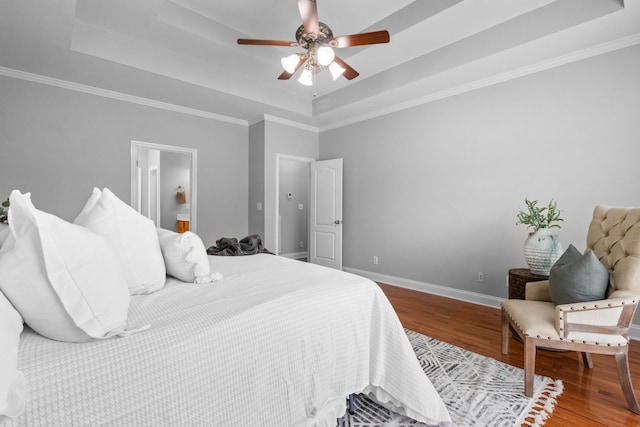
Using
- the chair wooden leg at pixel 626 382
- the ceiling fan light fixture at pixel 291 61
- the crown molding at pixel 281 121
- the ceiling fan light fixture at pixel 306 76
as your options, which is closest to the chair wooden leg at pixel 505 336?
the chair wooden leg at pixel 626 382

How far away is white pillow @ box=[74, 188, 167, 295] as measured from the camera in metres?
1.29

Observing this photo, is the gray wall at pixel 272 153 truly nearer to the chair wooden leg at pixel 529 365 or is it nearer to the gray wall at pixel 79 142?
the gray wall at pixel 79 142

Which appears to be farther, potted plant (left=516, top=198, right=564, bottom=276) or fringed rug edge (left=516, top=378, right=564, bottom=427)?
potted plant (left=516, top=198, right=564, bottom=276)

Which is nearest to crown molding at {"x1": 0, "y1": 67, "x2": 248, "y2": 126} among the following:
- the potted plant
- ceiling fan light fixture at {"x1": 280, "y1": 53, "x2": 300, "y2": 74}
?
ceiling fan light fixture at {"x1": 280, "y1": 53, "x2": 300, "y2": 74}

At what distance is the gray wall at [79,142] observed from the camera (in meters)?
3.18

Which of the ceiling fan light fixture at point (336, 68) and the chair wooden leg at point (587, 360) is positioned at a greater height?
the ceiling fan light fixture at point (336, 68)

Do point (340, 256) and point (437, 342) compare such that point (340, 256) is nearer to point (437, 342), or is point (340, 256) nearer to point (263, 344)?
point (437, 342)

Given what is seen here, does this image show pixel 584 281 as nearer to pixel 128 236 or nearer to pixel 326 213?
pixel 128 236

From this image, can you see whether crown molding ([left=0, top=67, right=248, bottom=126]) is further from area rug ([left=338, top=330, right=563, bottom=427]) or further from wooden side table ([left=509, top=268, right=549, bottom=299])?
wooden side table ([left=509, top=268, right=549, bottom=299])

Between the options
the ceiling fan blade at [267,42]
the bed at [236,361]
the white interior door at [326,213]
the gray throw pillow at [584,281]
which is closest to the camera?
the bed at [236,361]

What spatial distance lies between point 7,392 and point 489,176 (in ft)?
12.6

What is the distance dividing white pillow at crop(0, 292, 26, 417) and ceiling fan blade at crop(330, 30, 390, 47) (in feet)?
7.89

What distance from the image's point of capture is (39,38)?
2.57 meters

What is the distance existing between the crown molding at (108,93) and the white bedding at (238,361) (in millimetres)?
3294
